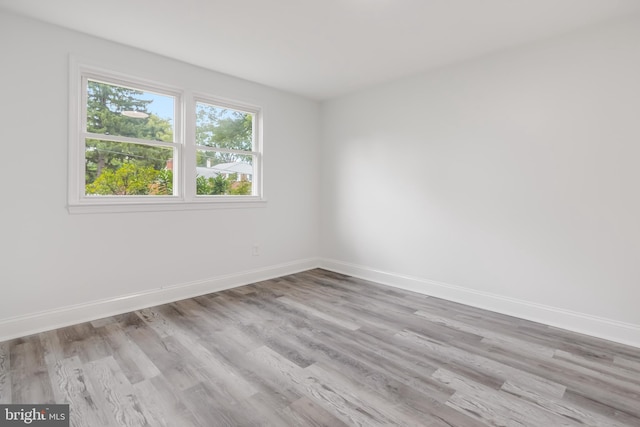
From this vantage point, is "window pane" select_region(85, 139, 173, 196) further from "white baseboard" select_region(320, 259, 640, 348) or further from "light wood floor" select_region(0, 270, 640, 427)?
"white baseboard" select_region(320, 259, 640, 348)

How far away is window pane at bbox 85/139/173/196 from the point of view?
300 centimetres

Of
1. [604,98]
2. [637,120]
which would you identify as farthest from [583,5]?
[637,120]

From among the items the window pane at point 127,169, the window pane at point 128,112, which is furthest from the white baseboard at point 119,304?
the window pane at point 128,112

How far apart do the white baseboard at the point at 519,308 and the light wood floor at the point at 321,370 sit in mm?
120

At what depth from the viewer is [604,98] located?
266 centimetres

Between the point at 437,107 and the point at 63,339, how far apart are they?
417 cm

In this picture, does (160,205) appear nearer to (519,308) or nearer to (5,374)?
(5,374)

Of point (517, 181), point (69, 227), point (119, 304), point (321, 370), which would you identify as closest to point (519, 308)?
point (517, 181)

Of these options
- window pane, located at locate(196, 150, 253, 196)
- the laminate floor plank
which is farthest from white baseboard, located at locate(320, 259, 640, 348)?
the laminate floor plank

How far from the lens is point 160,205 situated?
3367 millimetres

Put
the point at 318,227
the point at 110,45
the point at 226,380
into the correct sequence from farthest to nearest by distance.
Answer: the point at 318,227 → the point at 110,45 → the point at 226,380

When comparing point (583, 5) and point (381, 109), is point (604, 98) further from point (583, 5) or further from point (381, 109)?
point (381, 109)

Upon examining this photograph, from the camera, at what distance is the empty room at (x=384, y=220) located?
77.7 inches

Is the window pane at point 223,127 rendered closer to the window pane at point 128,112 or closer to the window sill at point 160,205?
the window pane at point 128,112
